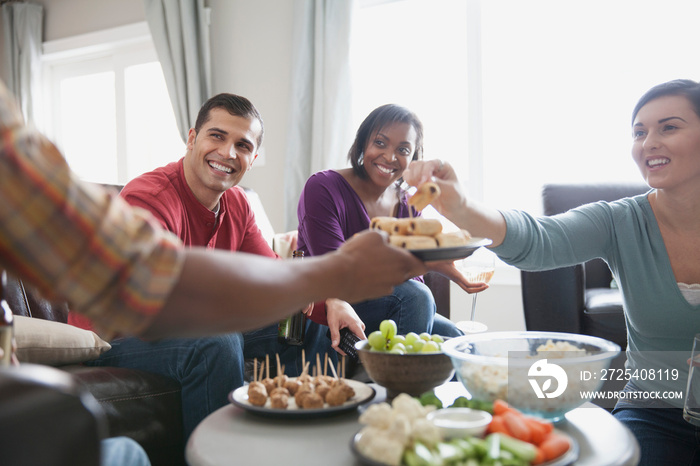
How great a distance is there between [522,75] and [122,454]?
338cm

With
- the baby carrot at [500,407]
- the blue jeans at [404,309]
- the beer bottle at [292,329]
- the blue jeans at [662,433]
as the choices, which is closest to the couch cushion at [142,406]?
the beer bottle at [292,329]

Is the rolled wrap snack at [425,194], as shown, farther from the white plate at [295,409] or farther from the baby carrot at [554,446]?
the baby carrot at [554,446]

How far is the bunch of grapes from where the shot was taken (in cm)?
121

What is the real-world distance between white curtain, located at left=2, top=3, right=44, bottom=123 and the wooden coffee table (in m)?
5.48

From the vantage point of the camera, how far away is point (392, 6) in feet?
13.0

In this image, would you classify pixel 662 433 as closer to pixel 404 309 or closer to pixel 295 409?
pixel 295 409

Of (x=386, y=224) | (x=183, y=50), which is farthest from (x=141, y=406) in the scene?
(x=183, y=50)

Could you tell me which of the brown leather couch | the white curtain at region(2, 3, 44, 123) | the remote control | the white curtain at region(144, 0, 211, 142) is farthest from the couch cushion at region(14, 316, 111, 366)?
the white curtain at region(2, 3, 44, 123)

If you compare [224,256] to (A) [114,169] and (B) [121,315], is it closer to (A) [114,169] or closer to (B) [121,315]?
(B) [121,315]

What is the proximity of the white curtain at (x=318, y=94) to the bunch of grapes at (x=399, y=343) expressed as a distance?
2.66 m

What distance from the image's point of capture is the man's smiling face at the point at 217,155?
2.06m

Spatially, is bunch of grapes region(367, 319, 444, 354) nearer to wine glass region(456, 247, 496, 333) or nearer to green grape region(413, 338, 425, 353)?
green grape region(413, 338, 425, 353)

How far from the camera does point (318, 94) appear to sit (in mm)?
3943

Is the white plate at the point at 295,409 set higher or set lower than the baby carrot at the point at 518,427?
lower
